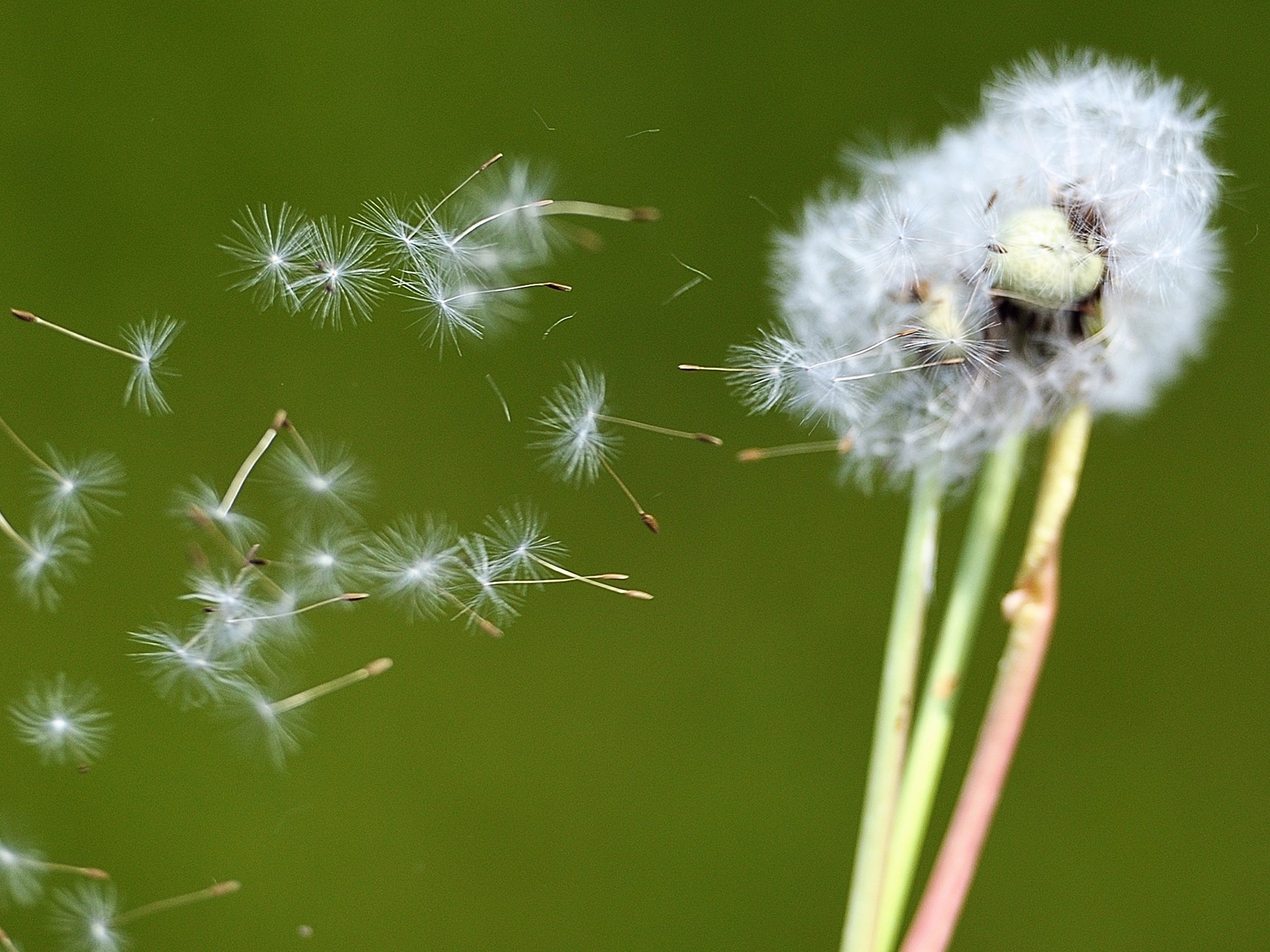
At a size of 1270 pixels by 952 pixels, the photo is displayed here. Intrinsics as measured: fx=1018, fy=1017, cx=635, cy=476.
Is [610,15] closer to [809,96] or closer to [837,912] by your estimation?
[809,96]

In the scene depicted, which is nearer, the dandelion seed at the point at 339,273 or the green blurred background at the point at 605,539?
the dandelion seed at the point at 339,273

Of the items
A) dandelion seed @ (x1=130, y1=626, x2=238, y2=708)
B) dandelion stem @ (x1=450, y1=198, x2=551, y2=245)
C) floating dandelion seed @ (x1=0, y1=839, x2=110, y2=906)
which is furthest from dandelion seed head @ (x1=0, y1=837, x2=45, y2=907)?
dandelion stem @ (x1=450, y1=198, x2=551, y2=245)

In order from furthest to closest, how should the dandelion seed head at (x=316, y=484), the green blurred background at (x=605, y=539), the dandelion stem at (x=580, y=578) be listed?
the green blurred background at (x=605, y=539) < the dandelion seed head at (x=316, y=484) < the dandelion stem at (x=580, y=578)

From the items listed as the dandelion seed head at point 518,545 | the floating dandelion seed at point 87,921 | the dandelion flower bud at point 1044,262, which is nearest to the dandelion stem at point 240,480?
the dandelion seed head at point 518,545

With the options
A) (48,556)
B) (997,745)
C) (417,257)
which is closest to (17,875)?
(48,556)

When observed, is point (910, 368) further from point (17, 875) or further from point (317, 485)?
point (17, 875)

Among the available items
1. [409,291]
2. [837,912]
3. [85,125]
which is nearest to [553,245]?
[409,291]

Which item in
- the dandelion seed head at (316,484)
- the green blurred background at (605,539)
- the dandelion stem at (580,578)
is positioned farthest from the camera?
the green blurred background at (605,539)

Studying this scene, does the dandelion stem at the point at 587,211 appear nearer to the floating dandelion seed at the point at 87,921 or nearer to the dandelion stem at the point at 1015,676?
the dandelion stem at the point at 1015,676

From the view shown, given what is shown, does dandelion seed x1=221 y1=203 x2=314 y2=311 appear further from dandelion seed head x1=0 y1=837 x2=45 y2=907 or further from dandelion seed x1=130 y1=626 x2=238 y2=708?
dandelion seed head x1=0 y1=837 x2=45 y2=907
